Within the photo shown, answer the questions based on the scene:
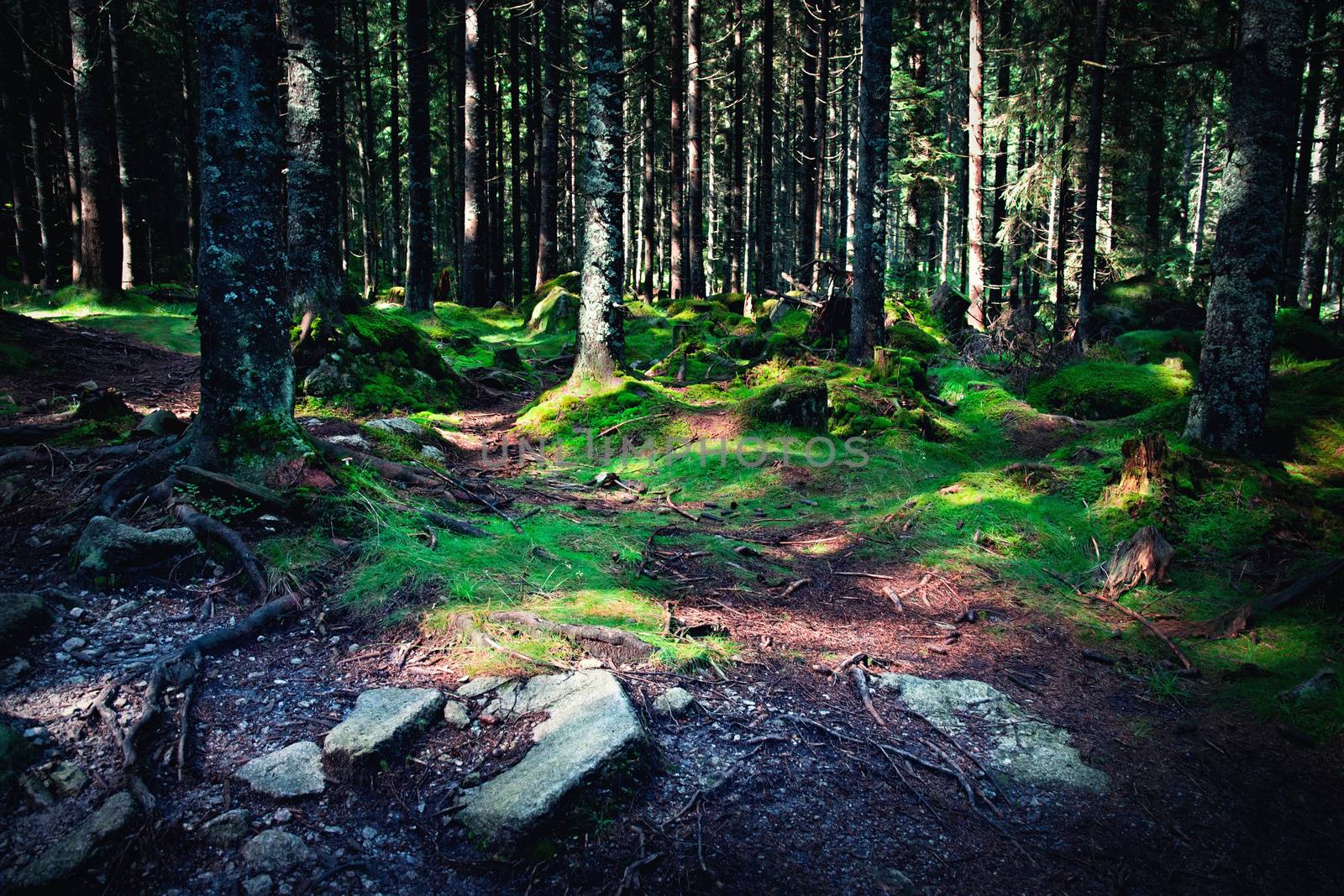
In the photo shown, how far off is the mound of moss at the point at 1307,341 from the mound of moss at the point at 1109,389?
3871 mm

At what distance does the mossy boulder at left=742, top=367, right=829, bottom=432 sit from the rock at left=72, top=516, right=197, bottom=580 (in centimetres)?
636

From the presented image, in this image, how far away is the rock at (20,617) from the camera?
318cm

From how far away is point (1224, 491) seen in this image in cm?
602

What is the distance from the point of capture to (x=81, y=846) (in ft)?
7.39

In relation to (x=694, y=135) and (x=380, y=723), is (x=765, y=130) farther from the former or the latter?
A: (x=380, y=723)

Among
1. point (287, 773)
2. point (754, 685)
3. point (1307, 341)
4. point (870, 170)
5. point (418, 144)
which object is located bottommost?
point (754, 685)

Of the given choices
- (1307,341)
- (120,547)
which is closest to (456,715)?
(120,547)

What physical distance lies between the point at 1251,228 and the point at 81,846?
8.96m

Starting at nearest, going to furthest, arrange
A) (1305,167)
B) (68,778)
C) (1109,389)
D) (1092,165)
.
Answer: (68,778)
(1109,389)
(1092,165)
(1305,167)

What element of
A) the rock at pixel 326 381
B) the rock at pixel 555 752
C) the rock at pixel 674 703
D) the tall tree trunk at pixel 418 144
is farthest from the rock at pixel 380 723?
the tall tree trunk at pixel 418 144

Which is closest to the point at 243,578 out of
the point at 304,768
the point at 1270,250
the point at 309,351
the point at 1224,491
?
the point at 304,768

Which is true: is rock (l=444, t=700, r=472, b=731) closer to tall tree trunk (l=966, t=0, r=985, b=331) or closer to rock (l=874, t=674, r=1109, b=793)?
rock (l=874, t=674, r=1109, b=793)

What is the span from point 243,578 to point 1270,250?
8.71m

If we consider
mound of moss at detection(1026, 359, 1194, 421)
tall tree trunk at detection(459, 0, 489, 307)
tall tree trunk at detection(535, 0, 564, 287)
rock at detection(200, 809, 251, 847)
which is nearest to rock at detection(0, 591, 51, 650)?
rock at detection(200, 809, 251, 847)
